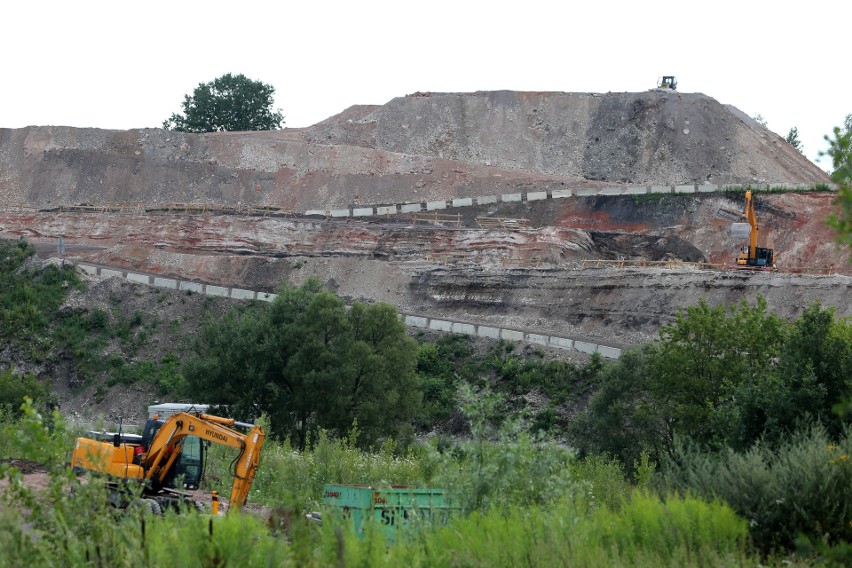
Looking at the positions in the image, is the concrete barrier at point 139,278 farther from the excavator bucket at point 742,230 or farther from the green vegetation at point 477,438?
the excavator bucket at point 742,230

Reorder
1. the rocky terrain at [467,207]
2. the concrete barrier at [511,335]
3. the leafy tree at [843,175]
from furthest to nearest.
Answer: the rocky terrain at [467,207]
the concrete barrier at [511,335]
the leafy tree at [843,175]

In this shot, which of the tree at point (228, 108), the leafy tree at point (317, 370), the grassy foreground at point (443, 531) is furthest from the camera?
the tree at point (228, 108)

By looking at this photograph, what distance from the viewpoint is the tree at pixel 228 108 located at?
9794 cm

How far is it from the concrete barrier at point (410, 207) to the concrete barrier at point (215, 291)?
47.7 feet

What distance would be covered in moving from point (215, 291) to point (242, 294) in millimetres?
1514

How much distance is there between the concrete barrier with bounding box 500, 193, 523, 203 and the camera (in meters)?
67.4

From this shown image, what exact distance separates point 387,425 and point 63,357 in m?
19.5

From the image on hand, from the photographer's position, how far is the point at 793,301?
45.4 m

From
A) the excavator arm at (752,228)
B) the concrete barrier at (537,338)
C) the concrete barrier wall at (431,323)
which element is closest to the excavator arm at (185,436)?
the concrete barrier wall at (431,323)

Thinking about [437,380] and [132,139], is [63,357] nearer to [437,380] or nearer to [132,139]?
[437,380]

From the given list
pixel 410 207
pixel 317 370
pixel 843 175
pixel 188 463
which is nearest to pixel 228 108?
pixel 410 207

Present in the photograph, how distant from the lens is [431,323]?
52500 millimetres

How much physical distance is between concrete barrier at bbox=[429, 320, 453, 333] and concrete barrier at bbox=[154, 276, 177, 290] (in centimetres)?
1424

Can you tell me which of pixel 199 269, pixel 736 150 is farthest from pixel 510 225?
pixel 736 150
